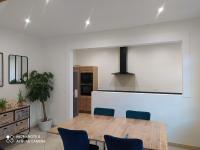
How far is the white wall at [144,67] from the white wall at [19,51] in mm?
2622

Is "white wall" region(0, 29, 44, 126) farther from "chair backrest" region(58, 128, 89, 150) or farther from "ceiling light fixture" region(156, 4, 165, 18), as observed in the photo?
"ceiling light fixture" region(156, 4, 165, 18)

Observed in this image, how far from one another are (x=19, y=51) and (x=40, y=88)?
113cm

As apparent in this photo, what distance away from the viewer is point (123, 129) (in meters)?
2.46

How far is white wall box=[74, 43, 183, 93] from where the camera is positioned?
19.1 ft

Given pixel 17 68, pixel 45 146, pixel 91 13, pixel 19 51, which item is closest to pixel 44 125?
pixel 45 146

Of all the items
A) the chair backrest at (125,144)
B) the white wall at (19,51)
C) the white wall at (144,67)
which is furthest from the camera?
the white wall at (144,67)

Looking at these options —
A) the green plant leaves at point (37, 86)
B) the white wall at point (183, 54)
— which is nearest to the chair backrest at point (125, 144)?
the white wall at point (183, 54)

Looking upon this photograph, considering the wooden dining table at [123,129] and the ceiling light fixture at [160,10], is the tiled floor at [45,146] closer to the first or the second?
the wooden dining table at [123,129]

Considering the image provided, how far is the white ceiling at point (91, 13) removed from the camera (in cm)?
266

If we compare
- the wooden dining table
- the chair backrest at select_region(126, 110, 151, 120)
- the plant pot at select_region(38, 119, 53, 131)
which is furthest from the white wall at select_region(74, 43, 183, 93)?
the wooden dining table

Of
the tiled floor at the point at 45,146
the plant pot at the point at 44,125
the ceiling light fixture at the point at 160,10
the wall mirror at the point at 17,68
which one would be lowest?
the tiled floor at the point at 45,146

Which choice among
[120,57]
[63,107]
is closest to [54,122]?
[63,107]

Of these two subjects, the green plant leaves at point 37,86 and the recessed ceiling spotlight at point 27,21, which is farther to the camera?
the green plant leaves at point 37,86

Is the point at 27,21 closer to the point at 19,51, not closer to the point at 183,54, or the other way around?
the point at 19,51
